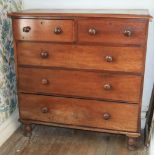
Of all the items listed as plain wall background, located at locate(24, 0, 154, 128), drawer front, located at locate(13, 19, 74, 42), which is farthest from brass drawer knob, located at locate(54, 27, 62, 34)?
plain wall background, located at locate(24, 0, 154, 128)

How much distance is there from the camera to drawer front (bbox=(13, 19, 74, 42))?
1.75 meters

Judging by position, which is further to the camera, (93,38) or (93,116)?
(93,116)

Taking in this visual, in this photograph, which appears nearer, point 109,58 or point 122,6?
point 109,58

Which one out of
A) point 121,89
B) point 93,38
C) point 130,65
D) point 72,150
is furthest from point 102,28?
point 72,150

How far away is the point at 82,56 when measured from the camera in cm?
179

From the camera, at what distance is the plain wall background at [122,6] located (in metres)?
2.04

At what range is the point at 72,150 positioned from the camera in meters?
2.01

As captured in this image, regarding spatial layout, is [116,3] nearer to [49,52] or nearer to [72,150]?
[49,52]

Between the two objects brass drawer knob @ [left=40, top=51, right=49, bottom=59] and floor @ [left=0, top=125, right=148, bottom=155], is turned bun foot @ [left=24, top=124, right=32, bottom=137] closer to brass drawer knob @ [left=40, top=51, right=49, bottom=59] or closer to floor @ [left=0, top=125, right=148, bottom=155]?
floor @ [left=0, top=125, right=148, bottom=155]

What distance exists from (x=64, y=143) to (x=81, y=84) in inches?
21.3

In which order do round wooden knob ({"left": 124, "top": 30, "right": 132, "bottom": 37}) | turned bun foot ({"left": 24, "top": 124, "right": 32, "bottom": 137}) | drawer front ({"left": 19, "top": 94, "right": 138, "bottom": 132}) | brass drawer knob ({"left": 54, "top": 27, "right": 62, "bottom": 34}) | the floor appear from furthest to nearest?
turned bun foot ({"left": 24, "top": 124, "right": 32, "bottom": 137}) < the floor < drawer front ({"left": 19, "top": 94, "right": 138, "bottom": 132}) < brass drawer knob ({"left": 54, "top": 27, "right": 62, "bottom": 34}) < round wooden knob ({"left": 124, "top": 30, "right": 132, "bottom": 37})

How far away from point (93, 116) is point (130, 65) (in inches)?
18.7

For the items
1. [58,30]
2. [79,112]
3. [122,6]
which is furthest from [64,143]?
[122,6]

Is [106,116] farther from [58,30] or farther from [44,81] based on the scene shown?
[58,30]
